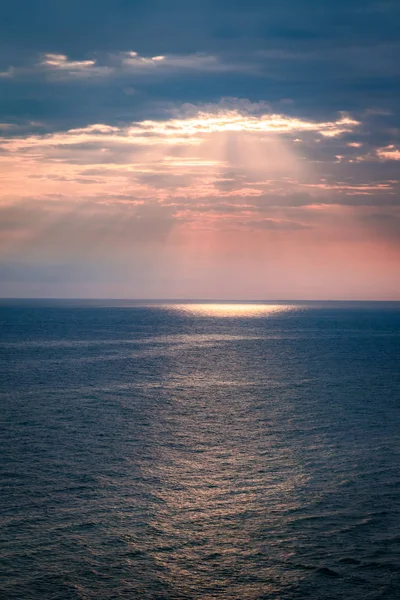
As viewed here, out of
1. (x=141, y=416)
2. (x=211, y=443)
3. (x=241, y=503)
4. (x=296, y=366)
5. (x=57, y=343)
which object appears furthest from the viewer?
(x=57, y=343)

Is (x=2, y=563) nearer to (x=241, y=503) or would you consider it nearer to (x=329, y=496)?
(x=241, y=503)

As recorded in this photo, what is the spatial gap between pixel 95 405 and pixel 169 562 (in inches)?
1529

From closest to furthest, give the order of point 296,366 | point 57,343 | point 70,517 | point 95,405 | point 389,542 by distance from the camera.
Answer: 1. point 389,542
2. point 70,517
3. point 95,405
4. point 296,366
5. point 57,343

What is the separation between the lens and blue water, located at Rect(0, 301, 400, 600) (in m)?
28.2

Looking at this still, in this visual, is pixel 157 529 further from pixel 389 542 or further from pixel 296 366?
pixel 296 366

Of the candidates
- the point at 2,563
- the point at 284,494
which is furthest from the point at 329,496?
the point at 2,563

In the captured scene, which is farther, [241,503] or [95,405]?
[95,405]

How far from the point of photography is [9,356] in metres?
113

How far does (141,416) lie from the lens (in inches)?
2420

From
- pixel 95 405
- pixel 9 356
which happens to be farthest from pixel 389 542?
pixel 9 356

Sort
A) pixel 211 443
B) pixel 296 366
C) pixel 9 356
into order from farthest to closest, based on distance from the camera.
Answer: pixel 9 356 → pixel 296 366 → pixel 211 443

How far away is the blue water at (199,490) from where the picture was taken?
28.2 meters

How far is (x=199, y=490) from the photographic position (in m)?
39.0

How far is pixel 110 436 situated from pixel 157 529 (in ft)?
66.7
